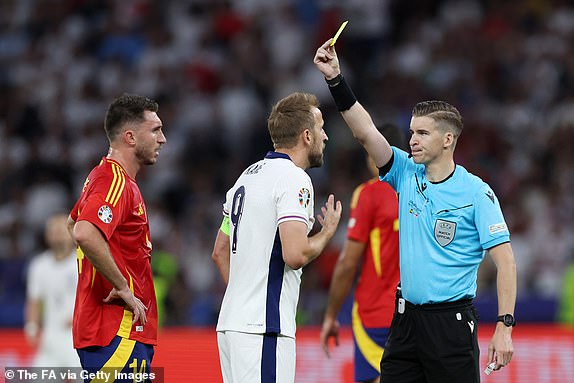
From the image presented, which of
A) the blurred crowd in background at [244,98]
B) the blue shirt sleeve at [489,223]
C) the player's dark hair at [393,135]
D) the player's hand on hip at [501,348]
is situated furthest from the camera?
the blurred crowd in background at [244,98]

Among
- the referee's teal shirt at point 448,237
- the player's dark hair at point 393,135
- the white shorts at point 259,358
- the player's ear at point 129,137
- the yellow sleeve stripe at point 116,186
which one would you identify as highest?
the player's dark hair at point 393,135

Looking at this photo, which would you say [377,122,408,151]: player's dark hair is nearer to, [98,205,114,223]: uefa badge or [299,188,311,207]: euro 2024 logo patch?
[299,188,311,207]: euro 2024 logo patch

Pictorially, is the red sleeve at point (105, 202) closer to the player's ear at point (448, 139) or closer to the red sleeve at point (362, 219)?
the player's ear at point (448, 139)

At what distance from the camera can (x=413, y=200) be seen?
21.2ft

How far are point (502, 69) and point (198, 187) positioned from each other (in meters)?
4.82

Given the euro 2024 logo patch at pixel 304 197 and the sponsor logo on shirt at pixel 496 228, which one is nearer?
the euro 2024 logo patch at pixel 304 197

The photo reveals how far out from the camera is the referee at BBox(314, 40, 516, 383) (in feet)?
20.5

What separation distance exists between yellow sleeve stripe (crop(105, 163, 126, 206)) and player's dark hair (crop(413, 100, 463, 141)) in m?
1.85

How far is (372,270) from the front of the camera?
805 centimetres

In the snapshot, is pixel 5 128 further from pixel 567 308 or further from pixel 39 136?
pixel 567 308

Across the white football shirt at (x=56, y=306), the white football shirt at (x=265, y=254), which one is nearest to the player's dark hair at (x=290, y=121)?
the white football shirt at (x=265, y=254)

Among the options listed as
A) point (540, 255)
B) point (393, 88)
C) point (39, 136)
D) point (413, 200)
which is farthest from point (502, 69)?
point (413, 200)

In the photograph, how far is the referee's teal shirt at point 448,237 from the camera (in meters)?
6.26

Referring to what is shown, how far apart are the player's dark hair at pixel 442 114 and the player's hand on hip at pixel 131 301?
2060mm
